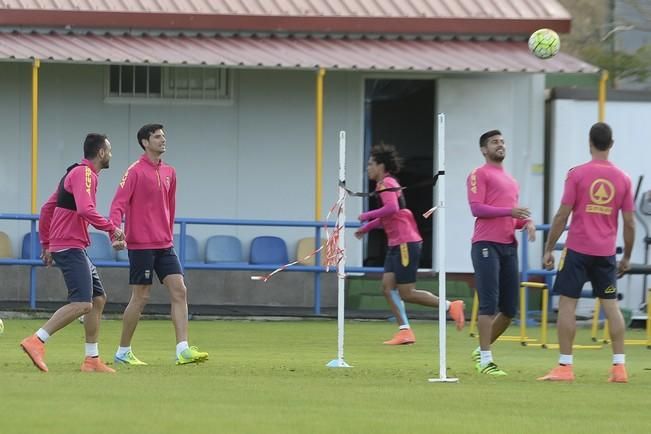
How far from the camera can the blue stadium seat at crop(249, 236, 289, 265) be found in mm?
21594

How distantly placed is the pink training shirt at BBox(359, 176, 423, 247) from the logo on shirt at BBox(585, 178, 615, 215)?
13.2 feet

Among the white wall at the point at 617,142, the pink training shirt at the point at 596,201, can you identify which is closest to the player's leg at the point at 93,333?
the pink training shirt at the point at 596,201

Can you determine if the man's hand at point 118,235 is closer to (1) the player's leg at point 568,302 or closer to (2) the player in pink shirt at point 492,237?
(2) the player in pink shirt at point 492,237

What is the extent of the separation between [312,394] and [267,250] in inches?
448

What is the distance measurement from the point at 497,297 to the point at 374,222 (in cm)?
372

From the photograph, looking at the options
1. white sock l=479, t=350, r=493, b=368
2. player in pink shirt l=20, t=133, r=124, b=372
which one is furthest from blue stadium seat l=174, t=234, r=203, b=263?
white sock l=479, t=350, r=493, b=368

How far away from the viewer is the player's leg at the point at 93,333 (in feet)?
39.6

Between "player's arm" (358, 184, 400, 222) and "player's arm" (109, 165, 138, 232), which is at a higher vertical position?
"player's arm" (109, 165, 138, 232)

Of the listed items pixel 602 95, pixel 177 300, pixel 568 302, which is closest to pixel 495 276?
pixel 568 302

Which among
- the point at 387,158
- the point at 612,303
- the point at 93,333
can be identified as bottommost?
the point at 93,333

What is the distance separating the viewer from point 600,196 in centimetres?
1194

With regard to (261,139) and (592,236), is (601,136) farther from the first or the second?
(261,139)

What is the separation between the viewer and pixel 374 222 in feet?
52.7

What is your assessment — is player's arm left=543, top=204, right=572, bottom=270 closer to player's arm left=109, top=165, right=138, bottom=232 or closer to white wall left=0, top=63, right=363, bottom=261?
player's arm left=109, top=165, right=138, bottom=232
